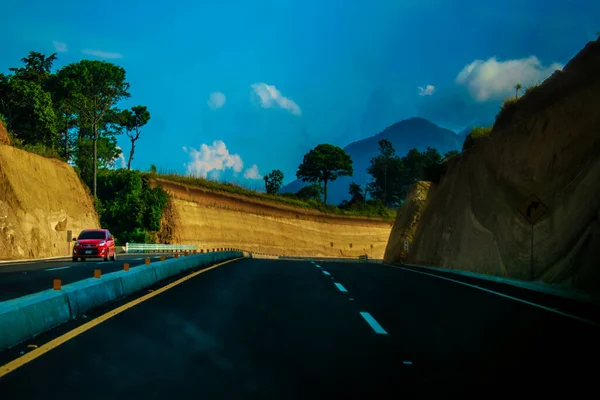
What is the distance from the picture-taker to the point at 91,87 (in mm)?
74875

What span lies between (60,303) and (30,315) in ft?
4.11

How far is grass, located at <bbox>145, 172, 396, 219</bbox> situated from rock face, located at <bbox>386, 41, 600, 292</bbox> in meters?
50.0

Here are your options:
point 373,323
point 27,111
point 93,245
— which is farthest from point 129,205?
point 373,323

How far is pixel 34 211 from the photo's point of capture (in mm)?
45781

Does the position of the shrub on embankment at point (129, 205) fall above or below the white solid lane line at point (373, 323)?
above

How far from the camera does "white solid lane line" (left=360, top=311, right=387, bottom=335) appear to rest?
9141mm

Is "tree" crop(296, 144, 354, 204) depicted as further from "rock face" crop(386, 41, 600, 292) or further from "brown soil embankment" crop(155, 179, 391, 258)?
"rock face" crop(386, 41, 600, 292)

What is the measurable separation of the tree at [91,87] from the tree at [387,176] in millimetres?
85205

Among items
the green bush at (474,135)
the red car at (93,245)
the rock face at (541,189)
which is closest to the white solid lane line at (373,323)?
the rock face at (541,189)

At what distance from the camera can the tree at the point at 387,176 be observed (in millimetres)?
153250

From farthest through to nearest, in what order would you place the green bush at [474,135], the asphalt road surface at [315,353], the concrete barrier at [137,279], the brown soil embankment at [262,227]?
the brown soil embankment at [262,227], the green bush at [474,135], the concrete barrier at [137,279], the asphalt road surface at [315,353]

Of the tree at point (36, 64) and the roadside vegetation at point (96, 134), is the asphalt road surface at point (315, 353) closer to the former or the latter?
the roadside vegetation at point (96, 134)

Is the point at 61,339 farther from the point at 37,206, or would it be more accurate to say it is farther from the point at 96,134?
the point at 96,134

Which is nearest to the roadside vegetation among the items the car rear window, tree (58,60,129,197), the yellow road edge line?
tree (58,60,129,197)
